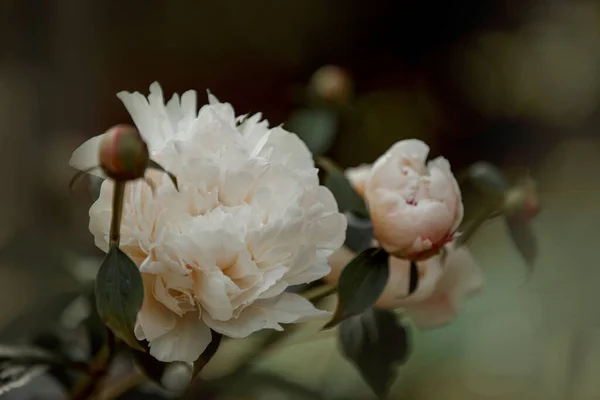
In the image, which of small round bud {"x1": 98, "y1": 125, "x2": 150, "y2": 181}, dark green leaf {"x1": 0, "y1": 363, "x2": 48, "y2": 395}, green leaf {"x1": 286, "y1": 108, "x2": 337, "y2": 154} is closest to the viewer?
small round bud {"x1": 98, "y1": 125, "x2": 150, "y2": 181}

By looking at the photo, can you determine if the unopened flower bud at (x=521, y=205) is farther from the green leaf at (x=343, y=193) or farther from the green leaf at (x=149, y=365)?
the green leaf at (x=149, y=365)

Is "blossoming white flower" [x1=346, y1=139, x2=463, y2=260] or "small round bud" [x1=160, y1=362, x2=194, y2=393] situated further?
"small round bud" [x1=160, y1=362, x2=194, y2=393]

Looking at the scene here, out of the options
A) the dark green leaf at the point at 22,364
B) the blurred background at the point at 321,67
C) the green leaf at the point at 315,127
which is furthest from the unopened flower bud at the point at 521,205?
the blurred background at the point at 321,67

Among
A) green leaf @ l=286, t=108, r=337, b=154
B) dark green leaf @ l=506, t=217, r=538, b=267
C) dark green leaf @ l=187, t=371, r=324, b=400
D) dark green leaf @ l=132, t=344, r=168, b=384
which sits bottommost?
dark green leaf @ l=187, t=371, r=324, b=400

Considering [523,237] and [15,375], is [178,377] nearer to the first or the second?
[15,375]

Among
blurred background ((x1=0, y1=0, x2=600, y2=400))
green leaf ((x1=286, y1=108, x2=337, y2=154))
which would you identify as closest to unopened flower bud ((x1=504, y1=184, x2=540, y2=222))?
green leaf ((x1=286, y1=108, x2=337, y2=154))

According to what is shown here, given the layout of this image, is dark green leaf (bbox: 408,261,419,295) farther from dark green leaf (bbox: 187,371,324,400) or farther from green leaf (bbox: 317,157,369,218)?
dark green leaf (bbox: 187,371,324,400)

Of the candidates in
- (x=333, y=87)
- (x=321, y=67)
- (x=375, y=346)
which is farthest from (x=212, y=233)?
(x=321, y=67)
